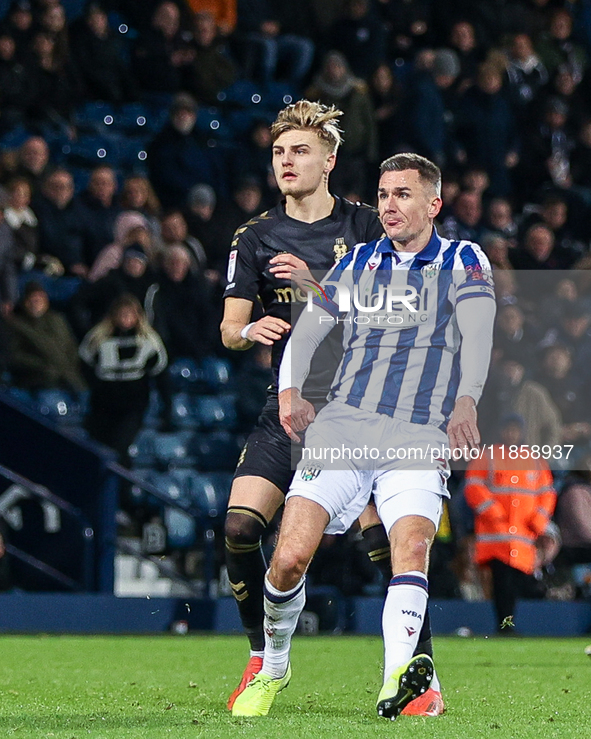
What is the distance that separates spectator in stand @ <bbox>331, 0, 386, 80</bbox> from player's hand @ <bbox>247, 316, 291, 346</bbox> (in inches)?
408

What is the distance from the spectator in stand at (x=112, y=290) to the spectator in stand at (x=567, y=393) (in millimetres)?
3499

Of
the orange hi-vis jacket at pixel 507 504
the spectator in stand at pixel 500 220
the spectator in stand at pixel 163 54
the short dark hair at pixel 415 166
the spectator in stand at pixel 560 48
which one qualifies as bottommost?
the orange hi-vis jacket at pixel 507 504

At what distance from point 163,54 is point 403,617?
1029cm

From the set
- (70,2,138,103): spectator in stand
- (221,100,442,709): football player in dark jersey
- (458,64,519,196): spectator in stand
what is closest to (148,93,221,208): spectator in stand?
(70,2,138,103): spectator in stand

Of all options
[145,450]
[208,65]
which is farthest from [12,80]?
[145,450]

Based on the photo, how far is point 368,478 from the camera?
499 cm

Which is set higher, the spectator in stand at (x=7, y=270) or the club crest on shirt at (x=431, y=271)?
the club crest on shirt at (x=431, y=271)

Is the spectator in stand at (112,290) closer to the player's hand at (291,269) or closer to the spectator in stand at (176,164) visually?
the spectator in stand at (176,164)

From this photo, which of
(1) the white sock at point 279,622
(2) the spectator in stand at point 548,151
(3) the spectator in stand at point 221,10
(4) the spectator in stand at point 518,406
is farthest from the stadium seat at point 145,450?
(1) the white sock at point 279,622

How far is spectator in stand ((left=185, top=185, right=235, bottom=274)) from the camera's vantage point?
41.6ft

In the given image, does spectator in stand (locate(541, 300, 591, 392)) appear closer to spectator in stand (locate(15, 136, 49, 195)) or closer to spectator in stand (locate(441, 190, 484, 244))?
spectator in stand (locate(441, 190, 484, 244))

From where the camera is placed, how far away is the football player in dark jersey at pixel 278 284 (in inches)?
218

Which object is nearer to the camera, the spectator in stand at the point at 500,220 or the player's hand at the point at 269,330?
the player's hand at the point at 269,330

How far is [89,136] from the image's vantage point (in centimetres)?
1391
